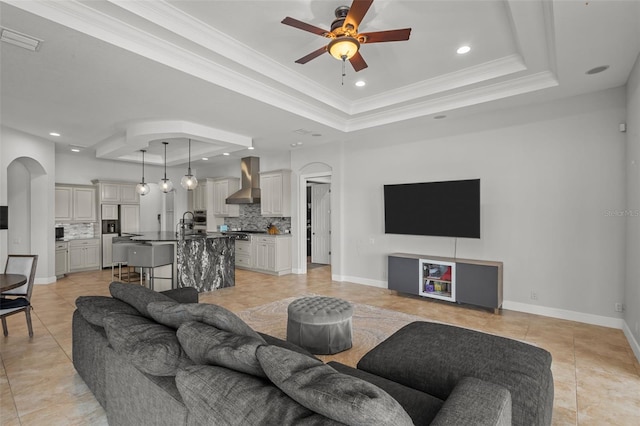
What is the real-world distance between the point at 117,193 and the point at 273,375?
8.80 metres

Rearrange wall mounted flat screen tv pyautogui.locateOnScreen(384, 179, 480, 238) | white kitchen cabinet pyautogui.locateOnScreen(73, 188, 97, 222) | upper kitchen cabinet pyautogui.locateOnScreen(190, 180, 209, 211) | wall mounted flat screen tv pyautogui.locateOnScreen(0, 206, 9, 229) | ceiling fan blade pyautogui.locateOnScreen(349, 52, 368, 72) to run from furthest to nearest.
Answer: upper kitchen cabinet pyautogui.locateOnScreen(190, 180, 209, 211) → white kitchen cabinet pyautogui.locateOnScreen(73, 188, 97, 222) → wall mounted flat screen tv pyautogui.locateOnScreen(0, 206, 9, 229) → wall mounted flat screen tv pyautogui.locateOnScreen(384, 179, 480, 238) → ceiling fan blade pyautogui.locateOnScreen(349, 52, 368, 72)

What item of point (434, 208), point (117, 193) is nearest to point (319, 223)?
point (434, 208)

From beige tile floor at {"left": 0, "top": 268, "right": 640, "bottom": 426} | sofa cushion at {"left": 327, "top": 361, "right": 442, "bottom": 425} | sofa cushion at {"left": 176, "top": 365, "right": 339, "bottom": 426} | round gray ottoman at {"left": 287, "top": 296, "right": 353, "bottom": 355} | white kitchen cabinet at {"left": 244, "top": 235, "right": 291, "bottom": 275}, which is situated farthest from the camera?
white kitchen cabinet at {"left": 244, "top": 235, "right": 291, "bottom": 275}

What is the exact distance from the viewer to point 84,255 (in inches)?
306

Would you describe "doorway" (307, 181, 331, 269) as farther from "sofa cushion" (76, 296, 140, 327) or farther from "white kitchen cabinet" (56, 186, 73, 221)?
"sofa cushion" (76, 296, 140, 327)

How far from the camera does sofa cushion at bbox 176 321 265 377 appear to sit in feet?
4.45

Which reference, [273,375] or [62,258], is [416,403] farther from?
[62,258]

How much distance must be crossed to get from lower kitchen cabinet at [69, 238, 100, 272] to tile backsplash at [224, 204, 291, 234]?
10.5 ft

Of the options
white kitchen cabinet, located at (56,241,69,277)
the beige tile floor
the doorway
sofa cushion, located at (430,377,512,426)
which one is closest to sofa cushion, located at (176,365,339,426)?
sofa cushion, located at (430,377,512,426)

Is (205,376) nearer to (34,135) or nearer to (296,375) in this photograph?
(296,375)

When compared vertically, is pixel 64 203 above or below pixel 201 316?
above

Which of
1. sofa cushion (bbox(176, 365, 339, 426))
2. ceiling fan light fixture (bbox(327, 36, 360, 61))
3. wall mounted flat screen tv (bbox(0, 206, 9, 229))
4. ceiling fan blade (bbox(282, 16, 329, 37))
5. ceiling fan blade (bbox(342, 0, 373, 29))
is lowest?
sofa cushion (bbox(176, 365, 339, 426))

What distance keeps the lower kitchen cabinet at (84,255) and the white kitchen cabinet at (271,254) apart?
382 cm

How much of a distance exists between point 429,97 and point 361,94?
97 centimetres
